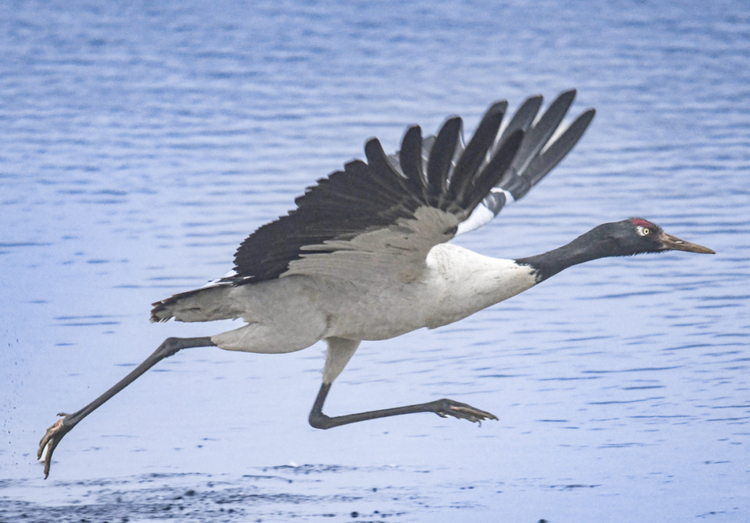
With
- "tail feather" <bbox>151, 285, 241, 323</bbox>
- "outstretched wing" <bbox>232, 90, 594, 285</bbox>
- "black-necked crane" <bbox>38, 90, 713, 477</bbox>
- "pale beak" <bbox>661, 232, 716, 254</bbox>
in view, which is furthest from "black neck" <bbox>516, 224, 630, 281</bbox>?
"tail feather" <bbox>151, 285, 241, 323</bbox>

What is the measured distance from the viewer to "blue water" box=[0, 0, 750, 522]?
6512 millimetres

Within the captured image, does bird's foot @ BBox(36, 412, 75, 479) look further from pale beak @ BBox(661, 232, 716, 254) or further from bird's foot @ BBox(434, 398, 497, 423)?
pale beak @ BBox(661, 232, 716, 254)

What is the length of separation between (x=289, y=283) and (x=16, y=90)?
10.7 m

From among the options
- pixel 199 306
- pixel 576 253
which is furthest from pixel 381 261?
pixel 576 253

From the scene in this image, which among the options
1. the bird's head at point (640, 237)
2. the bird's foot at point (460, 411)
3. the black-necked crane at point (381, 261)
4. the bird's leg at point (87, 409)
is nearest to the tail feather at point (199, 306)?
the black-necked crane at point (381, 261)

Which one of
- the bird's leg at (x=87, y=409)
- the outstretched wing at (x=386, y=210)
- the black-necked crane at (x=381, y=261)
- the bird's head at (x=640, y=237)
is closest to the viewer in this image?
the outstretched wing at (x=386, y=210)

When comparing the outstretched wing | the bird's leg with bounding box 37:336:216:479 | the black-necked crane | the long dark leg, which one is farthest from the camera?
the long dark leg

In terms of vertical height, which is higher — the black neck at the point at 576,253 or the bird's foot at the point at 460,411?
the black neck at the point at 576,253

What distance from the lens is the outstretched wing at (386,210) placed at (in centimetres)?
509

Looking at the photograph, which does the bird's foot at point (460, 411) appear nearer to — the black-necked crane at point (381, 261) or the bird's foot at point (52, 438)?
the black-necked crane at point (381, 261)

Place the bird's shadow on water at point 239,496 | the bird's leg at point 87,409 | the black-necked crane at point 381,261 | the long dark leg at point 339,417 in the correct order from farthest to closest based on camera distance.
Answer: the long dark leg at point 339,417
the bird's leg at point 87,409
the bird's shadow on water at point 239,496
the black-necked crane at point 381,261

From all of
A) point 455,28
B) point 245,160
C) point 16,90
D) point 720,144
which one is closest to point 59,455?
point 245,160

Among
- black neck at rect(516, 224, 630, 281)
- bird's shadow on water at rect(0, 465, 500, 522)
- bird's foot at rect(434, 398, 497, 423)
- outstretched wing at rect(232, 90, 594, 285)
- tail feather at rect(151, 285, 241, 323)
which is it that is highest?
outstretched wing at rect(232, 90, 594, 285)

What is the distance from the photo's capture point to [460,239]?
10.7m
